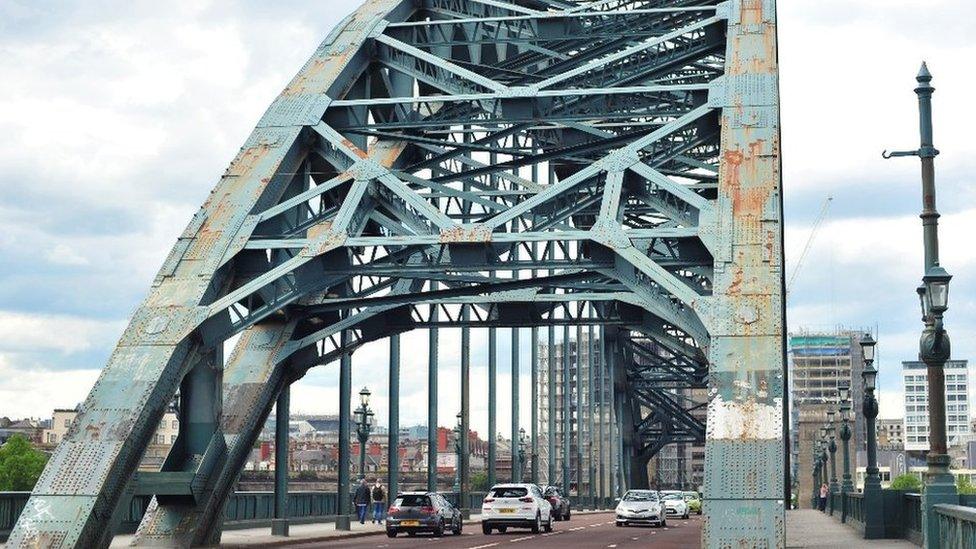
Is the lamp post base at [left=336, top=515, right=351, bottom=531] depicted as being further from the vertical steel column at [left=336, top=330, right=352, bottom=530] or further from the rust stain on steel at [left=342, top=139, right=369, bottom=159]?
the rust stain on steel at [left=342, top=139, right=369, bottom=159]

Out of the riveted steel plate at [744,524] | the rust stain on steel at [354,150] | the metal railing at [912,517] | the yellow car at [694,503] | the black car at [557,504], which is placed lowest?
the yellow car at [694,503]

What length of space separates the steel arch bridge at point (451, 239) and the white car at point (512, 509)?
431 inches

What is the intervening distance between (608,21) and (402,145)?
657 centimetres

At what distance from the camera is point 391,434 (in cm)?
4872

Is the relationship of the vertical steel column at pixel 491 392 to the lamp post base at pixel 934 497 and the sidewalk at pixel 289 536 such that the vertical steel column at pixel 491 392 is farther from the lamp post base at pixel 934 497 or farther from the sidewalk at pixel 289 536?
the lamp post base at pixel 934 497

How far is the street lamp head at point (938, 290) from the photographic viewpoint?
21.9 m

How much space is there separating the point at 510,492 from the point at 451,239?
21.7 meters

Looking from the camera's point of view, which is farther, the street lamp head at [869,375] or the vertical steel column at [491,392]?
the vertical steel column at [491,392]

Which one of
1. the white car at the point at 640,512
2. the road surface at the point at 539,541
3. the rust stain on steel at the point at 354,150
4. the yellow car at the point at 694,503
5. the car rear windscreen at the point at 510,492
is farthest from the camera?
the yellow car at the point at 694,503

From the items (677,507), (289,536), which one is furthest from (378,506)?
(677,507)

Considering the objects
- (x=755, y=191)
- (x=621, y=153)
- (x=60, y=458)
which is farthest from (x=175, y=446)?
(x=755, y=191)

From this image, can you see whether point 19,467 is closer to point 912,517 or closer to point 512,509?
point 512,509

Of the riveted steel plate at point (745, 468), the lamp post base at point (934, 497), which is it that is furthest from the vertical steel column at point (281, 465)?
the lamp post base at point (934, 497)

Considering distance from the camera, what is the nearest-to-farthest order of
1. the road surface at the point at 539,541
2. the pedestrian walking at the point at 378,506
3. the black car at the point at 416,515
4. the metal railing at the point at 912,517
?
1. the metal railing at the point at 912,517
2. the road surface at the point at 539,541
3. the black car at the point at 416,515
4. the pedestrian walking at the point at 378,506
